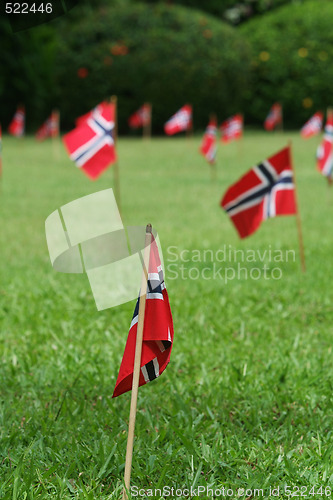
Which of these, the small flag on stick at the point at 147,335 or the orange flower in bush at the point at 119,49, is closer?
the small flag on stick at the point at 147,335

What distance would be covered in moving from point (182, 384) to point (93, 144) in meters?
4.32

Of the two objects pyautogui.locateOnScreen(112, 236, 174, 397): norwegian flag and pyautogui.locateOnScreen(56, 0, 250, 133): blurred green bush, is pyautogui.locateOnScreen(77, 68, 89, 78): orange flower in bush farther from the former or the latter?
pyautogui.locateOnScreen(112, 236, 174, 397): norwegian flag

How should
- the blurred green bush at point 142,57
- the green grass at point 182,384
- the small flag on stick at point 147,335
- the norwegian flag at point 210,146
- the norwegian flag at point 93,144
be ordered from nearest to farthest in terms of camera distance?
1. the small flag on stick at point 147,335
2. the green grass at point 182,384
3. the norwegian flag at point 93,144
4. the norwegian flag at point 210,146
5. the blurred green bush at point 142,57

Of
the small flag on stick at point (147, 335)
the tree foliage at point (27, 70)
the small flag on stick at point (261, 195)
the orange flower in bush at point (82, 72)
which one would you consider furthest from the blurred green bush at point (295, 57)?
the small flag on stick at point (147, 335)

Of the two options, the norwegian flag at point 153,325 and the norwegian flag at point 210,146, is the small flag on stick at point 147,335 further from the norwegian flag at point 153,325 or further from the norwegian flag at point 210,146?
the norwegian flag at point 210,146

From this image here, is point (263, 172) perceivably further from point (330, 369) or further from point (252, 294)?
point (330, 369)

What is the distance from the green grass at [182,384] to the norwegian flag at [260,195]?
57 cm

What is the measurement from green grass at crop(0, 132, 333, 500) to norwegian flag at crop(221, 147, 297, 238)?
568 millimetres

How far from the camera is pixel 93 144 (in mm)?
7559

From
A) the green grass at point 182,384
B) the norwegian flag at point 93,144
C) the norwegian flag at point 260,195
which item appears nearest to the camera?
the green grass at point 182,384

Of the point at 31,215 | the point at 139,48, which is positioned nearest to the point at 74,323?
the point at 31,215

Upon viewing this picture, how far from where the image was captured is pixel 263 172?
18.2ft

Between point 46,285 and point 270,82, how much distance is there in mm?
26482

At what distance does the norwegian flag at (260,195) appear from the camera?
5430 mm
